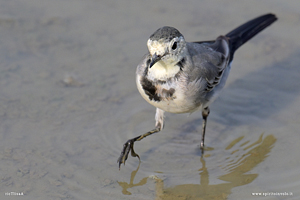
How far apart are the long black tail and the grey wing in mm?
518

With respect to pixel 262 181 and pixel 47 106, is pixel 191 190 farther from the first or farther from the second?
pixel 47 106

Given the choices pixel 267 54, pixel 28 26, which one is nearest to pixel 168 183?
pixel 267 54

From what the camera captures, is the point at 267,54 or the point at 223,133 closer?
the point at 223,133

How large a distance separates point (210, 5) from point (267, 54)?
6.83ft

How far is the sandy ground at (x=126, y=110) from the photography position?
21.5 ft

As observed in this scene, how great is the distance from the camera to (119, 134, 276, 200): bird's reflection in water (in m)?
6.41

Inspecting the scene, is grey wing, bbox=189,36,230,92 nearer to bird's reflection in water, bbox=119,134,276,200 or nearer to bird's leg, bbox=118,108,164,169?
bird's leg, bbox=118,108,164,169

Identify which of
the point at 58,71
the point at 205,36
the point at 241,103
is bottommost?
the point at 241,103

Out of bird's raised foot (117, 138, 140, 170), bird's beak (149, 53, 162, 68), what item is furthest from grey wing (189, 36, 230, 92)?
bird's raised foot (117, 138, 140, 170)

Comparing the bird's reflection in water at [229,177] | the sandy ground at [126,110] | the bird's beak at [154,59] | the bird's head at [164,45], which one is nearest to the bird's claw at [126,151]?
the sandy ground at [126,110]

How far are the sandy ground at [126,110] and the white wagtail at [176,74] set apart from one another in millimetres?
635

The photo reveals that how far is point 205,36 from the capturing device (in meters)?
10.1

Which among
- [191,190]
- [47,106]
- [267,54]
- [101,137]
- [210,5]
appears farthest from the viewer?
[210,5]

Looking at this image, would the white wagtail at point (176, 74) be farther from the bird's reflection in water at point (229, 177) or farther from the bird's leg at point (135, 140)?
the bird's reflection in water at point (229, 177)
